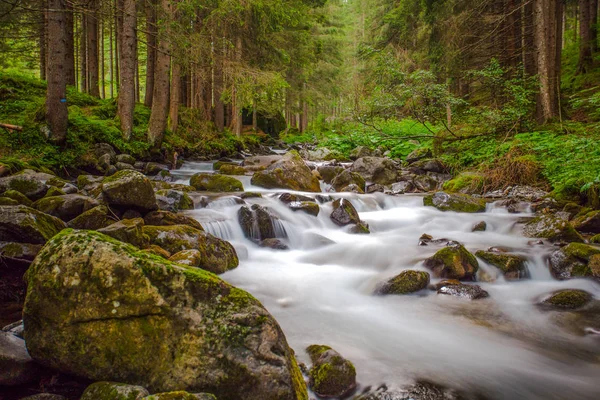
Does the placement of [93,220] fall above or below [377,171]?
below

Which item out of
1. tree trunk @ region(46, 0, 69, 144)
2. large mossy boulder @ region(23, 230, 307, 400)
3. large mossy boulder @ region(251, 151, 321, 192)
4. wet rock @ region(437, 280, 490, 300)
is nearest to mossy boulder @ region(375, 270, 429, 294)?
wet rock @ region(437, 280, 490, 300)

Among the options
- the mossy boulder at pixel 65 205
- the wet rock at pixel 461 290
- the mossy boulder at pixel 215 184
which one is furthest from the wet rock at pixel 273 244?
the mossy boulder at pixel 215 184

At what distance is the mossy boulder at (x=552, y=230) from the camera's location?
7059mm

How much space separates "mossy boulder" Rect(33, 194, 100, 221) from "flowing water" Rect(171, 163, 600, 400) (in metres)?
2.12

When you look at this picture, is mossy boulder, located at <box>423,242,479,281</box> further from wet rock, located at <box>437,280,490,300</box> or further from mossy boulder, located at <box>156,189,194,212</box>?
mossy boulder, located at <box>156,189,194,212</box>

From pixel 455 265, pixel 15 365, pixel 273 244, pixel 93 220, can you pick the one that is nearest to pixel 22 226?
pixel 93 220

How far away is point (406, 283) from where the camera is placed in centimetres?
555

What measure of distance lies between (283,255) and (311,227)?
5.51 feet

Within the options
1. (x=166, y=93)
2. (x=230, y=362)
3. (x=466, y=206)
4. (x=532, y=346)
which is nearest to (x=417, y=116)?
(x=466, y=206)

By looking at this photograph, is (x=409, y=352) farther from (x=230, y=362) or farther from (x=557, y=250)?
(x=557, y=250)

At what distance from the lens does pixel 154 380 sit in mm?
2414

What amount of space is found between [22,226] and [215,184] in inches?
261

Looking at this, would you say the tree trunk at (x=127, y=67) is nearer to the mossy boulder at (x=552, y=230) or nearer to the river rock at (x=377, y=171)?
the river rock at (x=377, y=171)

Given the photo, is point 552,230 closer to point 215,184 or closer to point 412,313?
point 412,313
